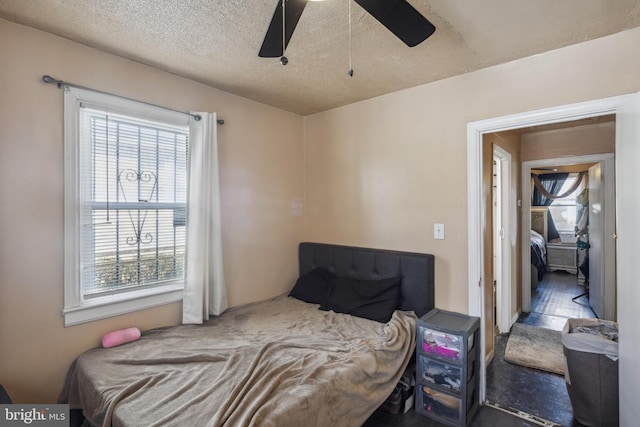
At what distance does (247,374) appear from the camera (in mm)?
1565

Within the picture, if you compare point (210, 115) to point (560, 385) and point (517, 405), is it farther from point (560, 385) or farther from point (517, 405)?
point (560, 385)

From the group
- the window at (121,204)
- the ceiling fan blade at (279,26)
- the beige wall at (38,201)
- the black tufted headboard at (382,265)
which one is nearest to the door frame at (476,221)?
the black tufted headboard at (382,265)

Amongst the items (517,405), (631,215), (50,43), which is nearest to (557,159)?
(631,215)

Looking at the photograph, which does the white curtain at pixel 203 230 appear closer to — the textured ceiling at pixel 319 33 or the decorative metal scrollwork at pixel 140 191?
the decorative metal scrollwork at pixel 140 191

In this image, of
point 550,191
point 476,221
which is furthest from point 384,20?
point 550,191

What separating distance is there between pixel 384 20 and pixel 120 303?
227 cm

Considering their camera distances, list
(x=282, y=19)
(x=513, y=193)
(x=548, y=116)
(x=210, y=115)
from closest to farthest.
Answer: (x=282, y=19), (x=548, y=116), (x=210, y=115), (x=513, y=193)

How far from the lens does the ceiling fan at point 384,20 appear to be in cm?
122

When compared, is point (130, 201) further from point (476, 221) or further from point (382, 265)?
point (476, 221)

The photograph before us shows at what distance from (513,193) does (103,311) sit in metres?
4.21

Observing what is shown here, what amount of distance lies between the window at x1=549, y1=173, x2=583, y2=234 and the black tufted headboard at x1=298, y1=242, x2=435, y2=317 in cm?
657

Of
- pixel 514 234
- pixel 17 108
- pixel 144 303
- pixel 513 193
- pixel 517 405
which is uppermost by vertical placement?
pixel 17 108

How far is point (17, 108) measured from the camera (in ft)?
5.56

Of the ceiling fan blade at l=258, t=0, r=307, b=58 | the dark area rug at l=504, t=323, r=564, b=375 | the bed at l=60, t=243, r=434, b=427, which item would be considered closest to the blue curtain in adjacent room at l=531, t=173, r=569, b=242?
the dark area rug at l=504, t=323, r=564, b=375
